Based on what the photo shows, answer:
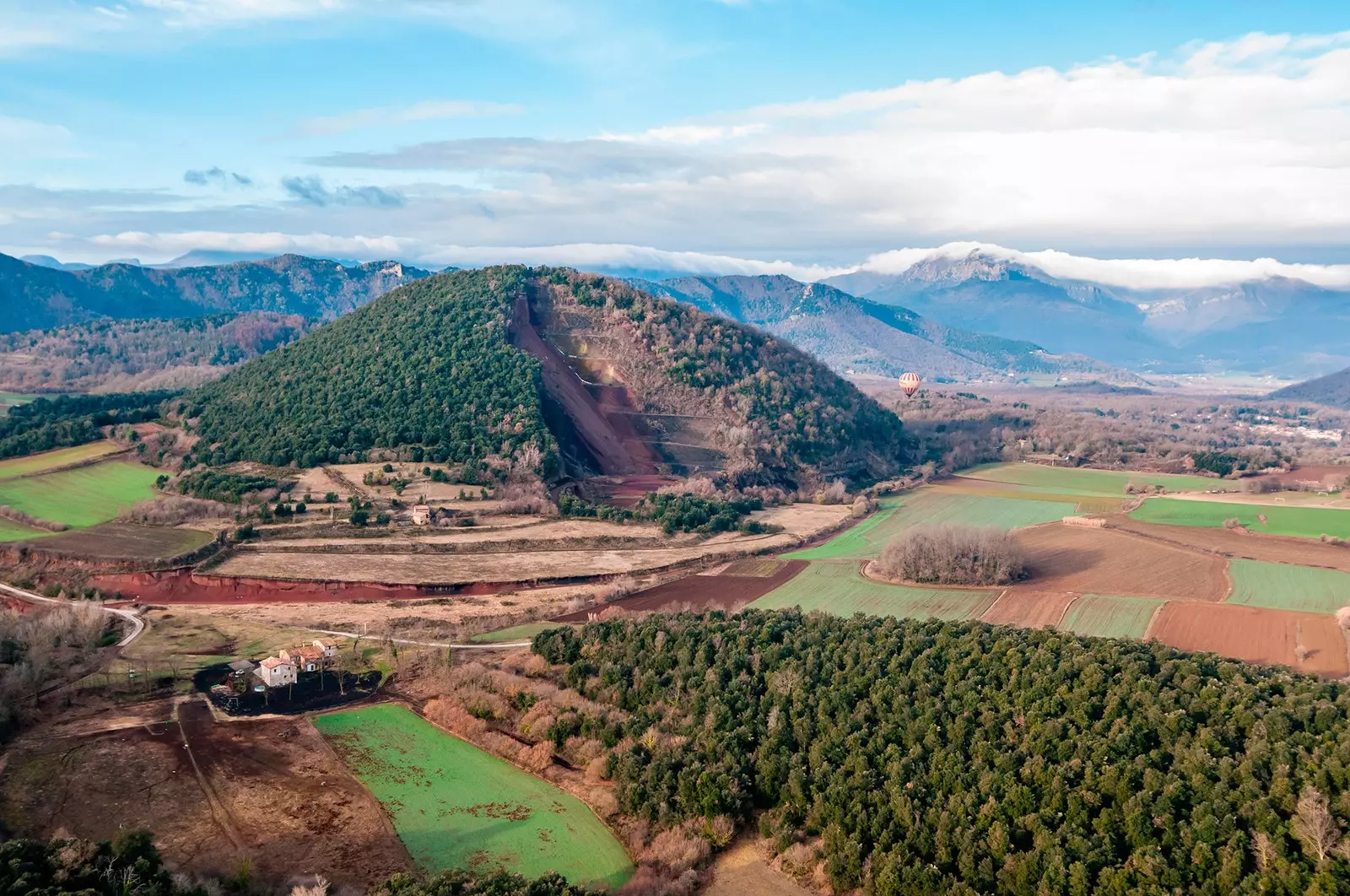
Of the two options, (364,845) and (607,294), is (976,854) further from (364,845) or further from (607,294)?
(607,294)

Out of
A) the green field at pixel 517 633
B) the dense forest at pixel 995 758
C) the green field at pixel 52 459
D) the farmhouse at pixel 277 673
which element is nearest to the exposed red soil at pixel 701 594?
the green field at pixel 517 633

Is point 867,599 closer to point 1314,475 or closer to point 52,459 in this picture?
point 52,459

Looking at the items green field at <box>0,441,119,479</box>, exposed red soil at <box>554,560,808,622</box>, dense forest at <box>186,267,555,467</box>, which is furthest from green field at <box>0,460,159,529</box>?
exposed red soil at <box>554,560,808,622</box>

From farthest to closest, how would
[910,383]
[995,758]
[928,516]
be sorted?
[910,383]
[928,516]
[995,758]

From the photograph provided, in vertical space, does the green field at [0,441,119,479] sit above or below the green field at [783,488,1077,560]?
above

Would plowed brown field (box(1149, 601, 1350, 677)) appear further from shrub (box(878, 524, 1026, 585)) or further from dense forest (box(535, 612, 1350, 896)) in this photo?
shrub (box(878, 524, 1026, 585))

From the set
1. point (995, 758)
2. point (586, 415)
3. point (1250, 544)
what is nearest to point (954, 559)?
point (1250, 544)

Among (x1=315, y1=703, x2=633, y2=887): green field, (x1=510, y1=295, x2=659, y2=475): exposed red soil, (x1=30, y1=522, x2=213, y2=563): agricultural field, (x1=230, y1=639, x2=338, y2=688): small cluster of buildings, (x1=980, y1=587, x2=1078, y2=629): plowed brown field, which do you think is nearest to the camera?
(x1=315, y1=703, x2=633, y2=887): green field
